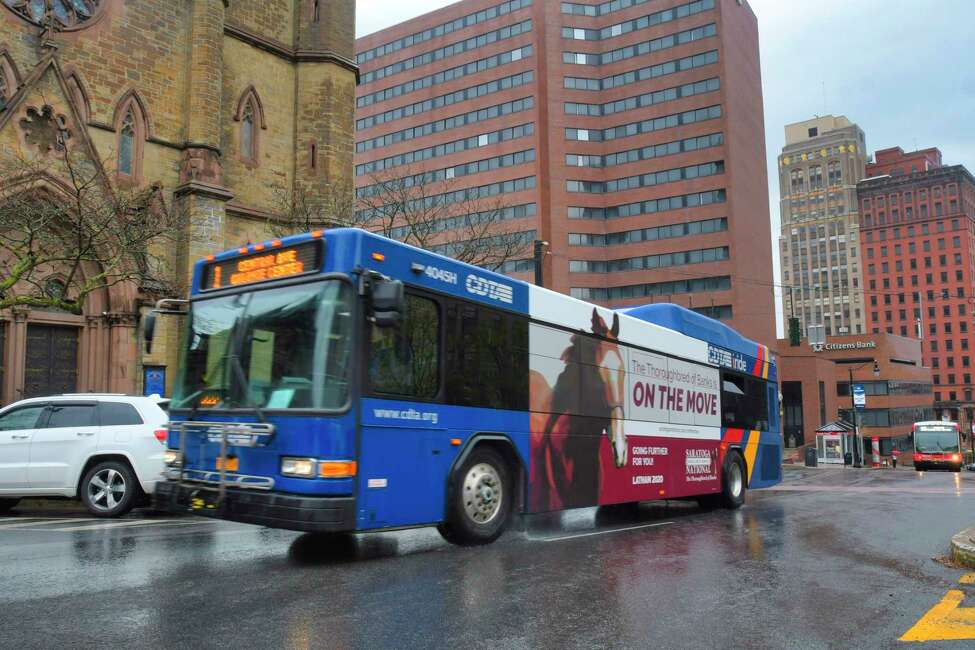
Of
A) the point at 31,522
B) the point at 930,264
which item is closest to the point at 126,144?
the point at 31,522

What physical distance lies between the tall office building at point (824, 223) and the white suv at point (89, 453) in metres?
147

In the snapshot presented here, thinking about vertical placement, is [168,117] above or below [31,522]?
above

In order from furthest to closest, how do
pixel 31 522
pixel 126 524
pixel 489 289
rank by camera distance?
pixel 31 522, pixel 126 524, pixel 489 289

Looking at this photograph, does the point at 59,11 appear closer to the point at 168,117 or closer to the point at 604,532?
the point at 168,117

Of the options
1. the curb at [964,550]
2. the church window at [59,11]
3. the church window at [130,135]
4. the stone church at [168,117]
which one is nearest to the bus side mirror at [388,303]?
the curb at [964,550]

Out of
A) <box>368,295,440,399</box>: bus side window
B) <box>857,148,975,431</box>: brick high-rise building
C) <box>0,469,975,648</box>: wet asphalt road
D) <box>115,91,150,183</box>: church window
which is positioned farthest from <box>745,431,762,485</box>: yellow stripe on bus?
<box>857,148,975,431</box>: brick high-rise building

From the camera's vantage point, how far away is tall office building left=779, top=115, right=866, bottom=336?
149 metres

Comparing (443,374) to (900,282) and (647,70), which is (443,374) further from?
(900,282)

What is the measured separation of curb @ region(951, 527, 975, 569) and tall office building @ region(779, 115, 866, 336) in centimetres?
14685

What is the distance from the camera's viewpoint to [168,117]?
2394 centimetres

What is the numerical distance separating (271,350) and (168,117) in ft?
64.8

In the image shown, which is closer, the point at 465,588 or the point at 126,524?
the point at 465,588

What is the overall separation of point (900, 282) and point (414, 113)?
Answer: 99383mm

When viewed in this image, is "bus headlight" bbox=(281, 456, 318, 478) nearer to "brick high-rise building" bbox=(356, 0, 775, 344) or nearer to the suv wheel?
the suv wheel
